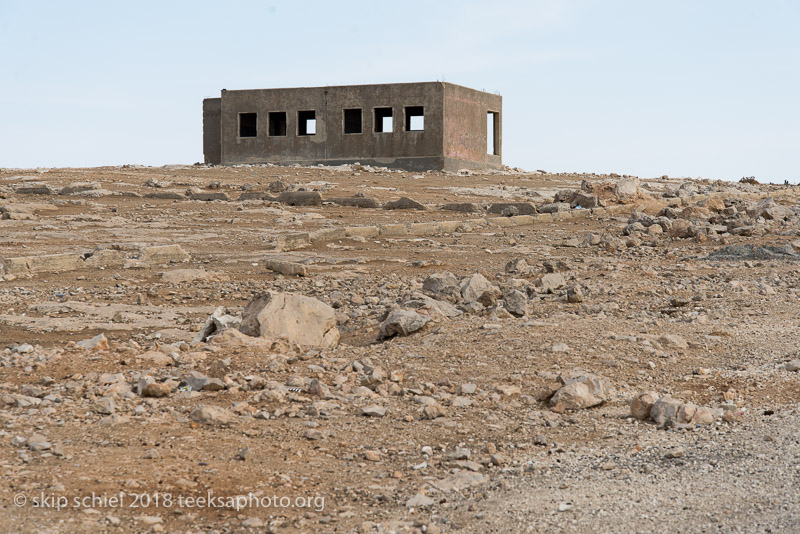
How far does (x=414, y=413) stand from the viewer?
4773 mm

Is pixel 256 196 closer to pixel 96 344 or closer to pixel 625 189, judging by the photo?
pixel 625 189

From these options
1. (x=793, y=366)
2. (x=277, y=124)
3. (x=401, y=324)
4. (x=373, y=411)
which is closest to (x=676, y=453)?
(x=373, y=411)

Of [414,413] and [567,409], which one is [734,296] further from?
[414,413]

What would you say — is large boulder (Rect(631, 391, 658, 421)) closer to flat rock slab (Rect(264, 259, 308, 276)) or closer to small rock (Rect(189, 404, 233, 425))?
small rock (Rect(189, 404, 233, 425))

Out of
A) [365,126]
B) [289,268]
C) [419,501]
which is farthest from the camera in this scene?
[365,126]

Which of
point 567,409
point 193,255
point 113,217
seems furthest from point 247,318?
point 113,217

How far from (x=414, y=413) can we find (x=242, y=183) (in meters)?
17.8

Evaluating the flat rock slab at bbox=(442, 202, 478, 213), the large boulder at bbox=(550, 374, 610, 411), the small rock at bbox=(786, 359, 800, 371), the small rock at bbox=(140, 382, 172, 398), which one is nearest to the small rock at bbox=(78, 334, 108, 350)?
the small rock at bbox=(140, 382, 172, 398)

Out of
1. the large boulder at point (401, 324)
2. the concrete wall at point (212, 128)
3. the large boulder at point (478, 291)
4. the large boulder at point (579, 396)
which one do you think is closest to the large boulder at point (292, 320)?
the large boulder at point (401, 324)

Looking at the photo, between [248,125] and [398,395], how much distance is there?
26956 millimetres

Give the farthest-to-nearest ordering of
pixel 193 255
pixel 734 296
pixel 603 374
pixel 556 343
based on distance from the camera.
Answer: pixel 193 255
pixel 734 296
pixel 556 343
pixel 603 374

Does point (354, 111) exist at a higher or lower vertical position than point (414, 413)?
higher

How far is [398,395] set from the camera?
5.05 m

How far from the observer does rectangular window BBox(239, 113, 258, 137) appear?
30.6 meters
